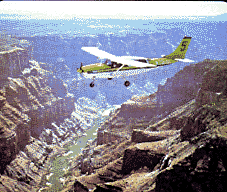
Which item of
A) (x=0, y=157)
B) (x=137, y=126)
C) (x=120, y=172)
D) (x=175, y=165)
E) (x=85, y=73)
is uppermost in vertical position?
(x=85, y=73)

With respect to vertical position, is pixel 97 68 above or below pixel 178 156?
above

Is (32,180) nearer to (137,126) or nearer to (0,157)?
(0,157)

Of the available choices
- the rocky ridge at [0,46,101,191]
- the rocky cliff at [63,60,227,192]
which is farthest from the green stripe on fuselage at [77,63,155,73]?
the rocky ridge at [0,46,101,191]

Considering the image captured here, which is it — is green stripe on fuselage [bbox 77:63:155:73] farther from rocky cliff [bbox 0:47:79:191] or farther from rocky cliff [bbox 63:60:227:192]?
rocky cliff [bbox 0:47:79:191]

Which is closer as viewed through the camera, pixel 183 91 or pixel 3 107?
pixel 183 91

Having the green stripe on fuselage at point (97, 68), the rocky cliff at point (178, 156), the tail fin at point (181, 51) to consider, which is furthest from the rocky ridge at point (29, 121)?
the tail fin at point (181, 51)

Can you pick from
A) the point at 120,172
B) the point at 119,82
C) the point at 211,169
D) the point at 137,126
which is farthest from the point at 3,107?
the point at 119,82

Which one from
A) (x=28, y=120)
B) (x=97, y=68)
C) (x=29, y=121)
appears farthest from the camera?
(x=29, y=121)

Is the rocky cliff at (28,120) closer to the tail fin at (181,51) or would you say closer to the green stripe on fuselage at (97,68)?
the green stripe on fuselage at (97,68)

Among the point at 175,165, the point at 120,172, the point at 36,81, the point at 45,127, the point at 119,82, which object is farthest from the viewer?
the point at 119,82

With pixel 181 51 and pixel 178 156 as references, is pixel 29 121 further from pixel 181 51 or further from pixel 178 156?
pixel 178 156

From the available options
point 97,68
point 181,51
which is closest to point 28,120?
point 97,68
